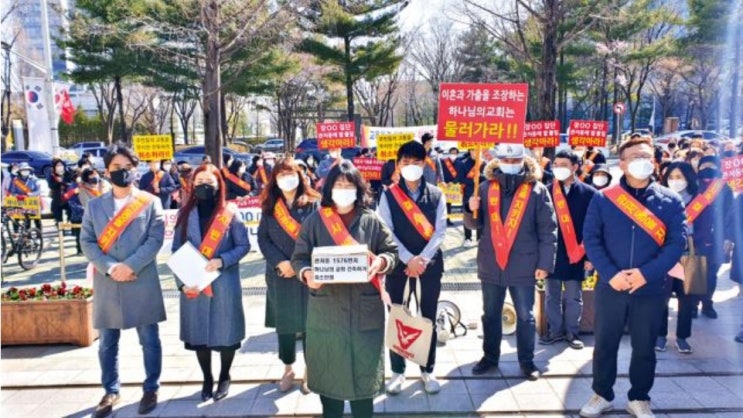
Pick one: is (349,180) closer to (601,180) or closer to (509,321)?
(509,321)

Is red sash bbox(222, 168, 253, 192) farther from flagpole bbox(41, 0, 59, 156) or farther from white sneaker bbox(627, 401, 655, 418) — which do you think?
flagpole bbox(41, 0, 59, 156)

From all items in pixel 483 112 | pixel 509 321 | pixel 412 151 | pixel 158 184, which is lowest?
pixel 509 321

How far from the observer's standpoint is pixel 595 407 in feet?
14.3

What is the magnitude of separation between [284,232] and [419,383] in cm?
178

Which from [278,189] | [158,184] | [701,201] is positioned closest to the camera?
[278,189]

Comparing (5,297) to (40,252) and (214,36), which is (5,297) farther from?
(214,36)

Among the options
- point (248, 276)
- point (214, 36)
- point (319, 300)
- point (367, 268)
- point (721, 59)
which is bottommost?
point (248, 276)

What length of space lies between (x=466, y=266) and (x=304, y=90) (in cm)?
2991

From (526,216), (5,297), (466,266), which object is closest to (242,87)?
(466,266)

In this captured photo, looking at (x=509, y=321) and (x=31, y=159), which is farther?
(x=31, y=159)

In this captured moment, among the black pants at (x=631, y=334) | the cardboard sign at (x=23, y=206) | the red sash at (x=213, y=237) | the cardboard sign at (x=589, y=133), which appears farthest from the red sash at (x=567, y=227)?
the cardboard sign at (x=23, y=206)

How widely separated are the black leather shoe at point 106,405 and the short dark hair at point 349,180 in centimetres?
249

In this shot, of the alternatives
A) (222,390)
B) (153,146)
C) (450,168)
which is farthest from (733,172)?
(153,146)

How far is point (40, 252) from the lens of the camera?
400 inches
